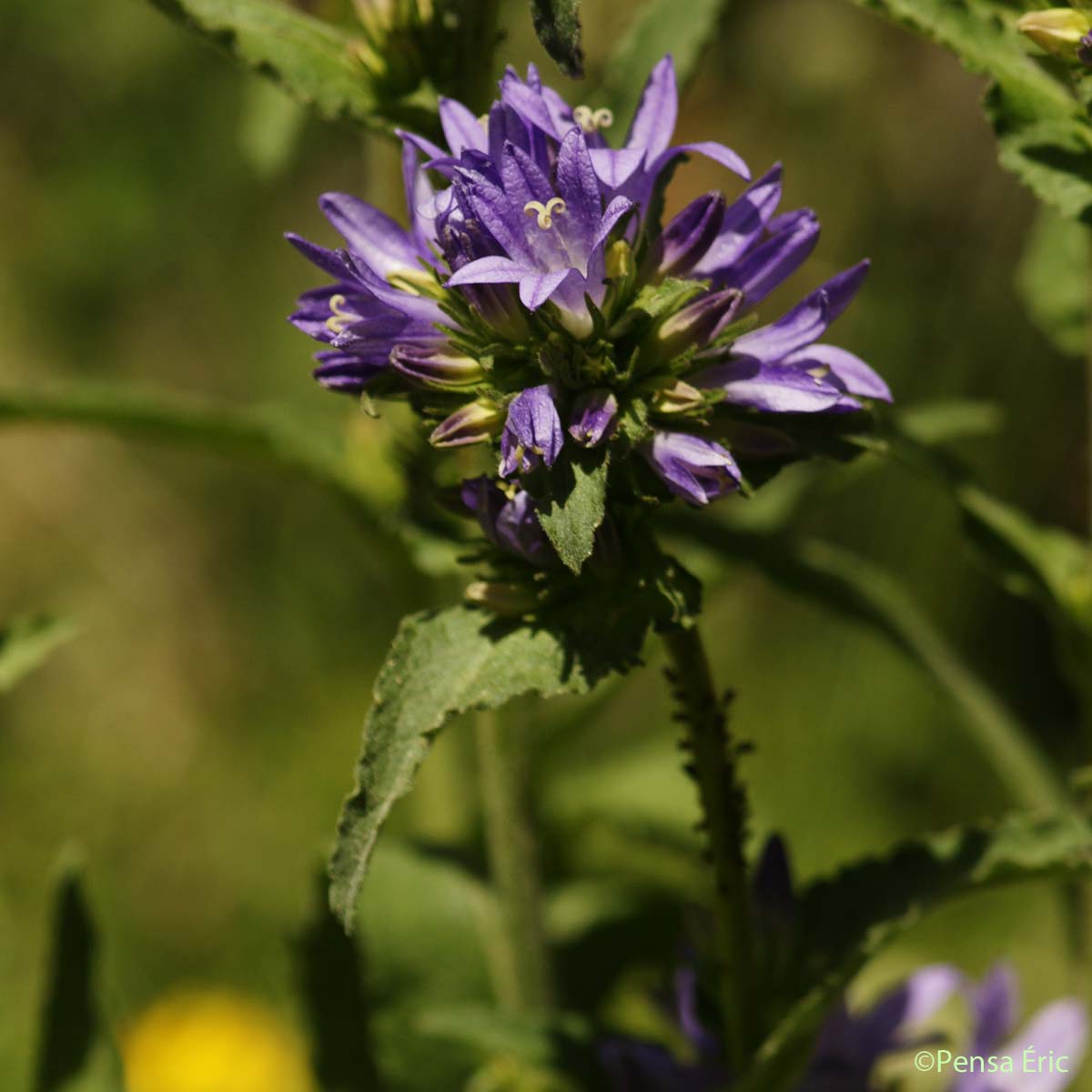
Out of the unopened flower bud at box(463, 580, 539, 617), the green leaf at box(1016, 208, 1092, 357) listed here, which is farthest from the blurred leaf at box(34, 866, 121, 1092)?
the green leaf at box(1016, 208, 1092, 357)

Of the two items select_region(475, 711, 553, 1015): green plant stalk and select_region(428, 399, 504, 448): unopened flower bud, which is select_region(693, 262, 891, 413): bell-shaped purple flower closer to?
select_region(428, 399, 504, 448): unopened flower bud

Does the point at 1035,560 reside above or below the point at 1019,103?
below

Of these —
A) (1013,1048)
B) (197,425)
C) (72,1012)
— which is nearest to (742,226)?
(197,425)

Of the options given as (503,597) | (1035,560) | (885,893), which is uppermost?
(1035,560)

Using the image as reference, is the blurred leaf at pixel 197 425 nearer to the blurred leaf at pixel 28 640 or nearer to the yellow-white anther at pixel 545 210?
the blurred leaf at pixel 28 640

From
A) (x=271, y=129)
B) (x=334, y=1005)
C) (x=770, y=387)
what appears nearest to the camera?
(x=770, y=387)

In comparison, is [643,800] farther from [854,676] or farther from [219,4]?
[219,4]

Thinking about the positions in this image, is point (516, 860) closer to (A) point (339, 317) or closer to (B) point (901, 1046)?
(B) point (901, 1046)
